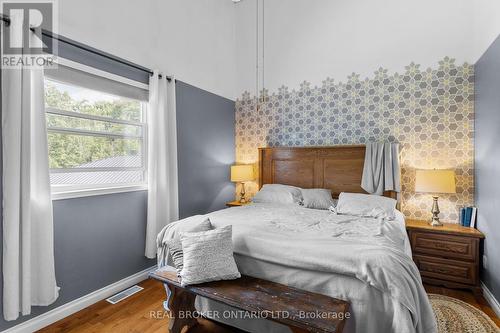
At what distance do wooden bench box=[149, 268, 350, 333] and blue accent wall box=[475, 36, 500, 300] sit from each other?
1.83 metres

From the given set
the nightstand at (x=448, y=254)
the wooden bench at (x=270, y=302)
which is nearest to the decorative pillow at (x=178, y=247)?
the wooden bench at (x=270, y=302)

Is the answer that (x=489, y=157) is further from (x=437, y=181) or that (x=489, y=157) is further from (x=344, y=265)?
(x=344, y=265)

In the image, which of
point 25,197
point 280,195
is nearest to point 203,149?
point 280,195

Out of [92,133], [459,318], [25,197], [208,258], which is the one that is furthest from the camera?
[92,133]

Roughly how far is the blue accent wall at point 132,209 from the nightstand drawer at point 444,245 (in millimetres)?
2723

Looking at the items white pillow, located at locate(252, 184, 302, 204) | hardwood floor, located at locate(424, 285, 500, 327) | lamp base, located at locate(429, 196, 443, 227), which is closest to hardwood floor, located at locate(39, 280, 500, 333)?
hardwood floor, located at locate(424, 285, 500, 327)

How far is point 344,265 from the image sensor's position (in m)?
1.56

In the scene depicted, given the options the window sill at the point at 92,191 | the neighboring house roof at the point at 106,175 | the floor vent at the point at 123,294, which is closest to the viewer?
the window sill at the point at 92,191

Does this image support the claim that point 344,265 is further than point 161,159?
No

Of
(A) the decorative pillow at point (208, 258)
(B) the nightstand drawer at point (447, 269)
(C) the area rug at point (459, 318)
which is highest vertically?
(A) the decorative pillow at point (208, 258)

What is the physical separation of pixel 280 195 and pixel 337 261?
198cm

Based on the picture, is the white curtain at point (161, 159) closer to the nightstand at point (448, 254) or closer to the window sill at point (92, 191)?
the window sill at point (92, 191)

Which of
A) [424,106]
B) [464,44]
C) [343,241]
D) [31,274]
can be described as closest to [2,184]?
[31,274]

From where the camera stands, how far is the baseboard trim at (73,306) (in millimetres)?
1963
